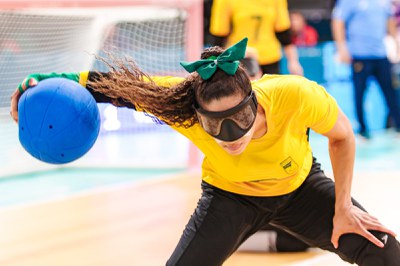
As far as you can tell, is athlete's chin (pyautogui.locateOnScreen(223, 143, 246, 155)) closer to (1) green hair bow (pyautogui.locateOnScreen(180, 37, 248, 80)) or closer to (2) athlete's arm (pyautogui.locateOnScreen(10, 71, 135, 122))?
(1) green hair bow (pyautogui.locateOnScreen(180, 37, 248, 80))

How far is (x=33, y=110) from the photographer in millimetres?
2576

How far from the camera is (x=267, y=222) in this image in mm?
2896

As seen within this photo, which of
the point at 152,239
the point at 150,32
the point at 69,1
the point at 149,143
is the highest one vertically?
the point at 69,1

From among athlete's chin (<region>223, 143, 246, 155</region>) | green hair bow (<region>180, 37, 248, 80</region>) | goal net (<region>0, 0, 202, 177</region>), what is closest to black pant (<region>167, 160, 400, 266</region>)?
athlete's chin (<region>223, 143, 246, 155</region>)

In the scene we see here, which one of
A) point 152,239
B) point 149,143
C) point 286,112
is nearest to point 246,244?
point 152,239

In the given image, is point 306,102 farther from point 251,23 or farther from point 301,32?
point 301,32

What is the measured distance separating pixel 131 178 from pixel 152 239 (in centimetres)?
228

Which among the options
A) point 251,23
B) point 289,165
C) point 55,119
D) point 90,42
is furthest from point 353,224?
point 90,42

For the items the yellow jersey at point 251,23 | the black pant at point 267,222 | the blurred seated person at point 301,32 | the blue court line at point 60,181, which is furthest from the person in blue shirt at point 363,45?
the black pant at point 267,222

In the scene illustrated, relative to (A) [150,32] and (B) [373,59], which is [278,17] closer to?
(A) [150,32]

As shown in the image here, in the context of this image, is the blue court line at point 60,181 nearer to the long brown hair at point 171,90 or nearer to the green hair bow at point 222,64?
the long brown hair at point 171,90

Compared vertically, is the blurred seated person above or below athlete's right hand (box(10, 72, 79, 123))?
below

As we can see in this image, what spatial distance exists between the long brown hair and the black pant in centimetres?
45

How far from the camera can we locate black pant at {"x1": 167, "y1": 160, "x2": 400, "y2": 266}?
2664mm
